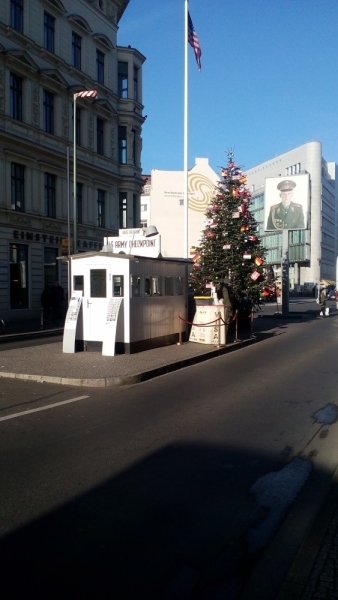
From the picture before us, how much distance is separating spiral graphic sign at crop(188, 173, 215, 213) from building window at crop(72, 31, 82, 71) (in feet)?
130

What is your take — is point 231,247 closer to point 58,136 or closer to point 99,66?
point 58,136

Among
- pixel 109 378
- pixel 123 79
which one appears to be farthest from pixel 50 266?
pixel 109 378

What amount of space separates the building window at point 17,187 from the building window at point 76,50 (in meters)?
8.56

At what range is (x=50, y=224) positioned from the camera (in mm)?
31203

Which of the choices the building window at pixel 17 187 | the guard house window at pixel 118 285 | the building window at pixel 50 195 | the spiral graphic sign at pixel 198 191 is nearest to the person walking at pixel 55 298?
the building window at pixel 17 187

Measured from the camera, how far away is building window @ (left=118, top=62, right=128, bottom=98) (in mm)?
39094

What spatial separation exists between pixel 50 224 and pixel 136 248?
1673cm

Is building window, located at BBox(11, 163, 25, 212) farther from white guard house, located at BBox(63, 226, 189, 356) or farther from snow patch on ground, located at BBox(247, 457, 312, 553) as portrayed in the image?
snow patch on ground, located at BBox(247, 457, 312, 553)

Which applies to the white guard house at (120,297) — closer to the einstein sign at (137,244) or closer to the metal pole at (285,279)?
the einstein sign at (137,244)

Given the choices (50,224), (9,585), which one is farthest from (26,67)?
(9,585)

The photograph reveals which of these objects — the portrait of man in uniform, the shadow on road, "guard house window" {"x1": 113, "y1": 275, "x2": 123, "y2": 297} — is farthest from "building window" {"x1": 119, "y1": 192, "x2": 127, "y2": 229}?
the shadow on road

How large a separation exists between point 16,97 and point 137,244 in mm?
17420

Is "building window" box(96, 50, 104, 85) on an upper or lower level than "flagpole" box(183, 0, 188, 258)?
upper

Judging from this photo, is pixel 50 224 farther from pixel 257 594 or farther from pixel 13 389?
pixel 257 594
